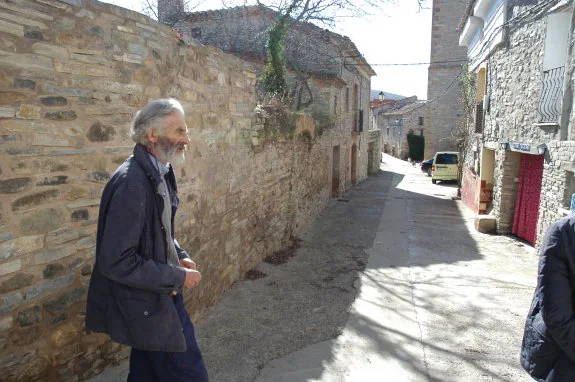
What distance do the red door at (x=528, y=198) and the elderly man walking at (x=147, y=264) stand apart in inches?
289

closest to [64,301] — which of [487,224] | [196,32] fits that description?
[487,224]

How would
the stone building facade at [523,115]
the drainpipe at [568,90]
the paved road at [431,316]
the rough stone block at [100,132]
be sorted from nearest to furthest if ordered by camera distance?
the rough stone block at [100,132] < the paved road at [431,316] < the drainpipe at [568,90] < the stone building facade at [523,115]

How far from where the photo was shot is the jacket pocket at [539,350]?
1.87m

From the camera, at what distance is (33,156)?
2.32 meters

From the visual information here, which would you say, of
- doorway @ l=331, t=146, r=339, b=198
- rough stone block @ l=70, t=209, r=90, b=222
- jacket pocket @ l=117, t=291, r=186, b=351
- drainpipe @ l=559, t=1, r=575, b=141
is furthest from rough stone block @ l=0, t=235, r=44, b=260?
doorway @ l=331, t=146, r=339, b=198

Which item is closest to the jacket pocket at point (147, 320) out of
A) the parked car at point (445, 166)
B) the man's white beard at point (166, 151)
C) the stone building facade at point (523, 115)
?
the man's white beard at point (166, 151)

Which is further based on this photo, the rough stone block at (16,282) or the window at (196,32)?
the window at (196,32)

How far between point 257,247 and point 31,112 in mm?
4007

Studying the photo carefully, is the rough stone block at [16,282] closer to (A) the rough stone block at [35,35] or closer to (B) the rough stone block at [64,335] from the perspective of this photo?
(B) the rough stone block at [64,335]

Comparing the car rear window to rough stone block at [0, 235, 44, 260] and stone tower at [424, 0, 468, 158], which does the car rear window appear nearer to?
stone tower at [424, 0, 468, 158]

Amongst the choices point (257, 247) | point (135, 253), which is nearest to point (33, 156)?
point (135, 253)

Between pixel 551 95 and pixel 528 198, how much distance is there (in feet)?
7.22

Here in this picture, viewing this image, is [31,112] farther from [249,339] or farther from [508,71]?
[508,71]

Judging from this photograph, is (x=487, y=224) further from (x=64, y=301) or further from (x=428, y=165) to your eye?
(x=428, y=165)
